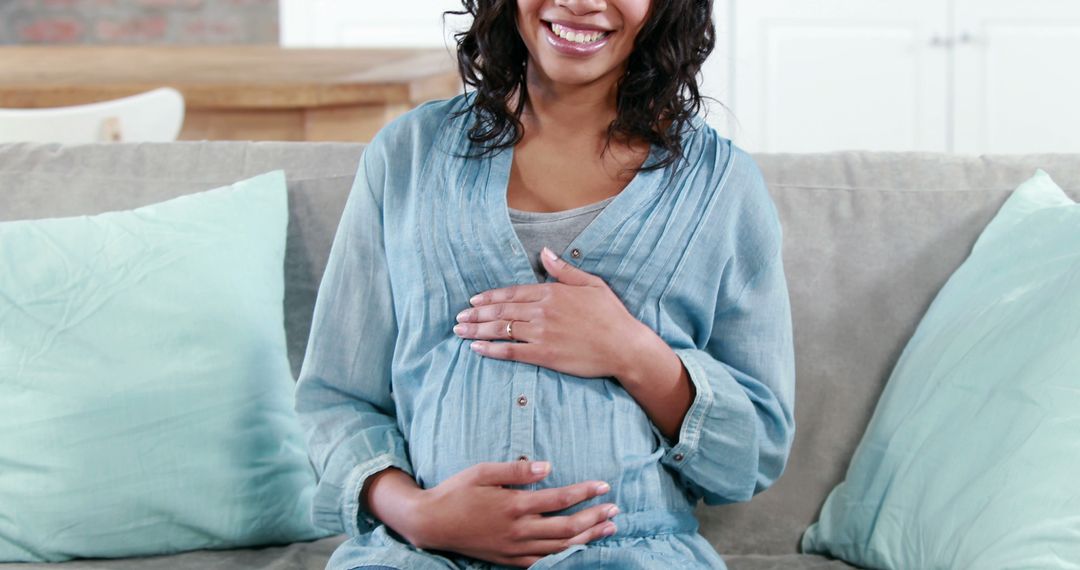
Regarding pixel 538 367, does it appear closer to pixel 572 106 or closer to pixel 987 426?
pixel 572 106

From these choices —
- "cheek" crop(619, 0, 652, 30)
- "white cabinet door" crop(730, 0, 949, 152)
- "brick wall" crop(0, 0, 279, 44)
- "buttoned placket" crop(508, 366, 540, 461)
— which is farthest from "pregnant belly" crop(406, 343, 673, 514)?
"brick wall" crop(0, 0, 279, 44)

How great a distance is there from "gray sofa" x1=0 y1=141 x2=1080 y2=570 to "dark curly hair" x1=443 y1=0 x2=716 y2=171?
30cm

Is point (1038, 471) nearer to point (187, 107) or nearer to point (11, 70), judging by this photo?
point (187, 107)

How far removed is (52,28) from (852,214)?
5917 millimetres

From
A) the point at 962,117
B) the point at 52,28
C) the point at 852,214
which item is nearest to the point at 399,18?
the point at 962,117

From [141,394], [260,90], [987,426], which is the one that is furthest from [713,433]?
[260,90]

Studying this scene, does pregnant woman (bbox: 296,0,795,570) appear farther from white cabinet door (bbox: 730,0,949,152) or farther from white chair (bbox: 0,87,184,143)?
white cabinet door (bbox: 730,0,949,152)

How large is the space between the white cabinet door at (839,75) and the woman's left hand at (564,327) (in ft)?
10.8

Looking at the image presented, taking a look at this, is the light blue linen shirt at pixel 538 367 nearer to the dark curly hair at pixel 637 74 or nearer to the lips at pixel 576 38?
the dark curly hair at pixel 637 74

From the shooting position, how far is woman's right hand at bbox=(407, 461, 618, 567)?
125 centimetres

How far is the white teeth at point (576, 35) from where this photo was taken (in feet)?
4.35

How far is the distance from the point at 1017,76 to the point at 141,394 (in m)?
3.75

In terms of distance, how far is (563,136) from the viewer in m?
1.43

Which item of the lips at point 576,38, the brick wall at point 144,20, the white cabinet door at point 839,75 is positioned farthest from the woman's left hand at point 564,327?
the brick wall at point 144,20
